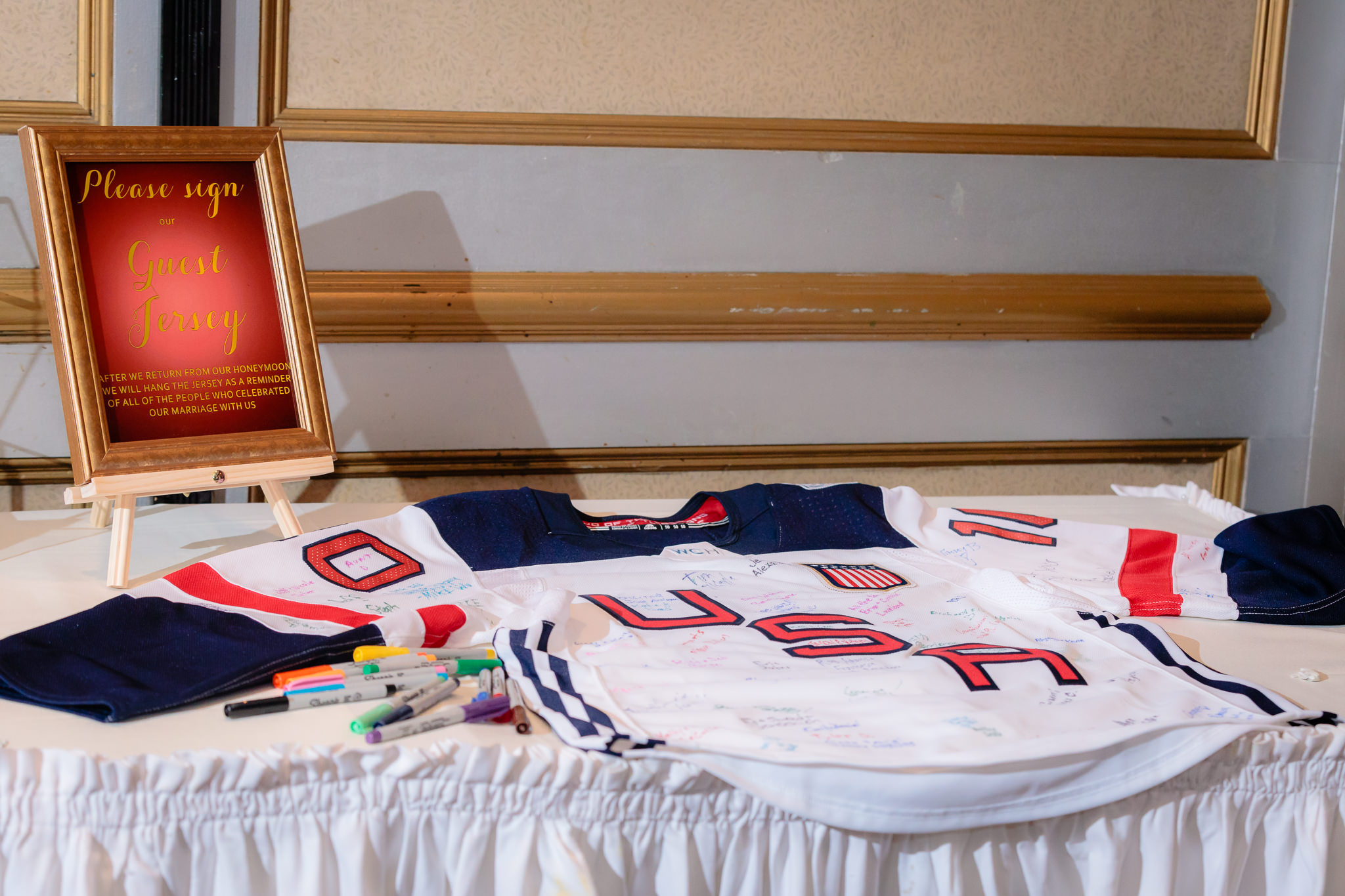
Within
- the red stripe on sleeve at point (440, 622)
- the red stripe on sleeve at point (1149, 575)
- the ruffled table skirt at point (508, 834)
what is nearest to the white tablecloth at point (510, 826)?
the ruffled table skirt at point (508, 834)

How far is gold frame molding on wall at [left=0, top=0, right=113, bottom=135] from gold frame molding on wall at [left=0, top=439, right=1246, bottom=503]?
51 centimetres

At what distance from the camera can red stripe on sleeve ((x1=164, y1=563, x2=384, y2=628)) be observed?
0.85 metres

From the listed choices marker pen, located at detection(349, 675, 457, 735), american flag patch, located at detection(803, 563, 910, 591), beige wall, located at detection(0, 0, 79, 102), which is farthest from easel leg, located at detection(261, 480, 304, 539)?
beige wall, located at detection(0, 0, 79, 102)

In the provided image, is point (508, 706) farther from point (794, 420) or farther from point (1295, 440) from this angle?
point (1295, 440)

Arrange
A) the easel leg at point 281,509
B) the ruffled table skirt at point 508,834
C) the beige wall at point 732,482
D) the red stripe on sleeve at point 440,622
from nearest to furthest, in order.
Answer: the ruffled table skirt at point 508,834, the red stripe on sleeve at point 440,622, the easel leg at point 281,509, the beige wall at point 732,482

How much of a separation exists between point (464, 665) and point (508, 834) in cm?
16

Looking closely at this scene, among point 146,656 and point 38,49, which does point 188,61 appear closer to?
point 38,49

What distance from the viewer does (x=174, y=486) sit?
1048mm

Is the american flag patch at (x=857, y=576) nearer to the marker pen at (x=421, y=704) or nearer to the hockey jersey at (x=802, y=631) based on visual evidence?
the hockey jersey at (x=802, y=631)

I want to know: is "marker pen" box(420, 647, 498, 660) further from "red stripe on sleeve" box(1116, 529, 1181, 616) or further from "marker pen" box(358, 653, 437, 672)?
"red stripe on sleeve" box(1116, 529, 1181, 616)

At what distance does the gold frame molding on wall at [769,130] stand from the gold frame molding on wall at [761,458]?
51 centimetres

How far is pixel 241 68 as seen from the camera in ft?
4.69

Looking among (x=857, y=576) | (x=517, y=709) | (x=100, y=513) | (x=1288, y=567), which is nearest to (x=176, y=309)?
(x=100, y=513)

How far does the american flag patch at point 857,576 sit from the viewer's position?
995 mm
